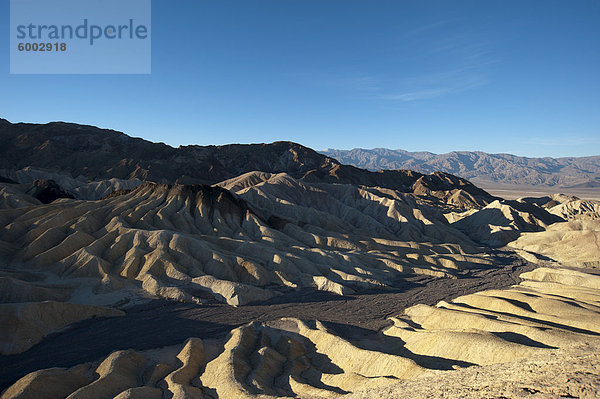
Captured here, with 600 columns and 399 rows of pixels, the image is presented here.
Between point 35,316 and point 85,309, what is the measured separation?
4610 mm

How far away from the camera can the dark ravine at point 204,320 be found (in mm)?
29172

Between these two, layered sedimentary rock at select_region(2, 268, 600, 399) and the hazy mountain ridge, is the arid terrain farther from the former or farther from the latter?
the hazy mountain ridge

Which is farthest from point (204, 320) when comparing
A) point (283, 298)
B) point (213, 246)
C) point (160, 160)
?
point (160, 160)

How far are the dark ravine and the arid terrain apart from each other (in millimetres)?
224

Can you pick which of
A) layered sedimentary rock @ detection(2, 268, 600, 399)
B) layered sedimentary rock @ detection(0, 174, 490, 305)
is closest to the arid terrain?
layered sedimentary rock @ detection(2, 268, 600, 399)

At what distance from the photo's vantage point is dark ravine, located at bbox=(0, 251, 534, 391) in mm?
29172

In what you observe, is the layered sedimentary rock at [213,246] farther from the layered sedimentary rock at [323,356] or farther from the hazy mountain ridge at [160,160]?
the hazy mountain ridge at [160,160]

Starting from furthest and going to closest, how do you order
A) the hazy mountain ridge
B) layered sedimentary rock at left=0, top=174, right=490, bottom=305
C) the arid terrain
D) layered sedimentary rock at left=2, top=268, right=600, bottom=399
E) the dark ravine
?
the hazy mountain ridge, layered sedimentary rock at left=0, top=174, right=490, bottom=305, the dark ravine, the arid terrain, layered sedimentary rock at left=2, top=268, right=600, bottom=399

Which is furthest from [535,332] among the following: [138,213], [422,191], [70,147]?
[70,147]

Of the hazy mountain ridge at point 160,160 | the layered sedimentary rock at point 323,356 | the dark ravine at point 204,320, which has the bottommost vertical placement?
the dark ravine at point 204,320

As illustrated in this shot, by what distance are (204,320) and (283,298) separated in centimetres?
1132

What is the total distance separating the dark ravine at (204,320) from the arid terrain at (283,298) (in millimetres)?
224

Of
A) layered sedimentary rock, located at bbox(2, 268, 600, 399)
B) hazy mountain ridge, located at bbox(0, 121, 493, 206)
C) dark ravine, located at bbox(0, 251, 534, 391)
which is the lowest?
dark ravine, located at bbox(0, 251, 534, 391)

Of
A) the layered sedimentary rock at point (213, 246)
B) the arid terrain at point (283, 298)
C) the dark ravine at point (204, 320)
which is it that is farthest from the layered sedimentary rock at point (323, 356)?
the layered sedimentary rock at point (213, 246)
